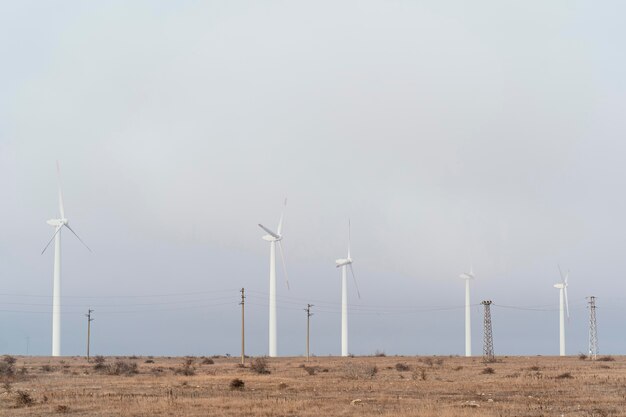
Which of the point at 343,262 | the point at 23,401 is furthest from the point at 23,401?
the point at 343,262

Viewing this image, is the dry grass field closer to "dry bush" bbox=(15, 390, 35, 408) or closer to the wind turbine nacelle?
"dry bush" bbox=(15, 390, 35, 408)

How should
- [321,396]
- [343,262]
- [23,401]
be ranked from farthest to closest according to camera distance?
[343,262] → [321,396] → [23,401]

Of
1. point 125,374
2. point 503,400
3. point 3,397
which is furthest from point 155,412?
point 125,374

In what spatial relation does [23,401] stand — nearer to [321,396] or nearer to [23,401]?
[23,401]

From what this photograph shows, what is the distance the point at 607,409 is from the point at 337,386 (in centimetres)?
2576

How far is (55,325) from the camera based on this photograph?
162 metres

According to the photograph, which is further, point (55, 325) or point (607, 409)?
point (55, 325)

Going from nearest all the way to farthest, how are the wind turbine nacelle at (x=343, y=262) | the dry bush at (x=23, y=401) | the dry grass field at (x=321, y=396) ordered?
the dry grass field at (x=321, y=396)
the dry bush at (x=23, y=401)
the wind turbine nacelle at (x=343, y=262)

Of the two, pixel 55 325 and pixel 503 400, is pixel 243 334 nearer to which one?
pixel 55 325

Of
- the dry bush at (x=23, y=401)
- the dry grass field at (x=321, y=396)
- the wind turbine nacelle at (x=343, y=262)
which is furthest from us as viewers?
the wind turbine nacelle at (x=343, y=262)

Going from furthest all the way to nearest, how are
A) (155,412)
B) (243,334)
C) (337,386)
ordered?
(243,334) < (337,386) < (155,412)

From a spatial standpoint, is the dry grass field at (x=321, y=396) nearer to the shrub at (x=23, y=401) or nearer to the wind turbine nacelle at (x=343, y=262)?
the shrub at (x=23, y=401)

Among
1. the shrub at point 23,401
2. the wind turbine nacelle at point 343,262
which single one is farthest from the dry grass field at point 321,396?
the wind turbine nacelle at point 343,262

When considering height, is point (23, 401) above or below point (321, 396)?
above
